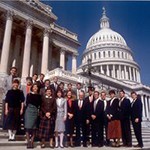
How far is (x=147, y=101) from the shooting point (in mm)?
62531

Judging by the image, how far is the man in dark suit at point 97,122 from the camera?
8.24 m

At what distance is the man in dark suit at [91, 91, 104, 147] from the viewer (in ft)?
27.0

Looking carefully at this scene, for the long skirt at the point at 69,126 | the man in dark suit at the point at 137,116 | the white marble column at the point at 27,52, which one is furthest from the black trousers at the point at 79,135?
the white marble column at the point at 27,52

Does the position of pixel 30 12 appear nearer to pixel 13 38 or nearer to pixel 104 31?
pixel 13 38

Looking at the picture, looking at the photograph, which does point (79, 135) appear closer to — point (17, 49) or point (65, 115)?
point (65, 115)

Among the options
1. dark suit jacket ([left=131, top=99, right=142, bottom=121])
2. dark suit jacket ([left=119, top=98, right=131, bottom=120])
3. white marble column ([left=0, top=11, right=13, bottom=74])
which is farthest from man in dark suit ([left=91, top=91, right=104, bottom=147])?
white marble column ([left=0, top=11, right=13, bottom=74])

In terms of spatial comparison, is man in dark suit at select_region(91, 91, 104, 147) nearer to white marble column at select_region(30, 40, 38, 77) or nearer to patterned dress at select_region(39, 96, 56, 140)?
patterned dress at select_region(39, 96, 56, 140)

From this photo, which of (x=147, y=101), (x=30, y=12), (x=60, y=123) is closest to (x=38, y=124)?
(x=60, y=123)

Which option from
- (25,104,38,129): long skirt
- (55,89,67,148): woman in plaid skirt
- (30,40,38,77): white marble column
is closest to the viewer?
(25,104,38,129): long skirt

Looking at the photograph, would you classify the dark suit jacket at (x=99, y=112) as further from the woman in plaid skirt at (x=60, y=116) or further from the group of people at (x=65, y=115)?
the woman in plaid skirt at (x=60, y=116)

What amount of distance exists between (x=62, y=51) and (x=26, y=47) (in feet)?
26.5

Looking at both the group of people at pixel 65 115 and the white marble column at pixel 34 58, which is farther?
the white marble column at pixel 34 58

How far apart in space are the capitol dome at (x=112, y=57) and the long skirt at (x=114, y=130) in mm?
59965

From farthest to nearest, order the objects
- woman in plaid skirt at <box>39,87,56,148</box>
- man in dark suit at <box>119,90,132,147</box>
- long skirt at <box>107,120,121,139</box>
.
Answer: man in dark suit at <box>119,90,132,147</box> < long skirt at <box>107,120,121,139</box> < woman in plaid skirt at <box>39,87,56,148</box>
